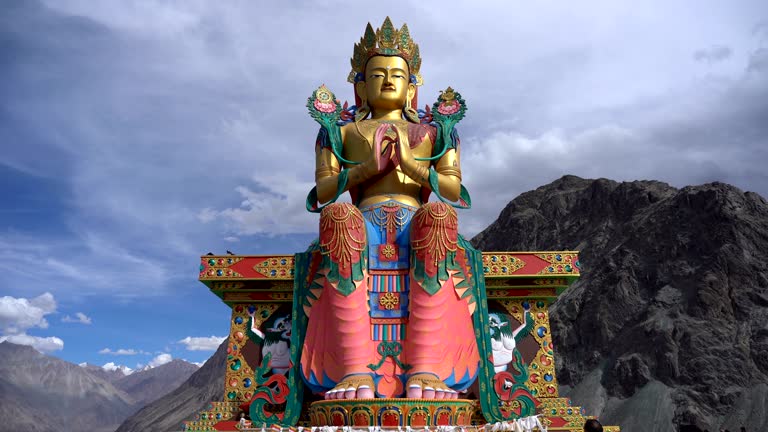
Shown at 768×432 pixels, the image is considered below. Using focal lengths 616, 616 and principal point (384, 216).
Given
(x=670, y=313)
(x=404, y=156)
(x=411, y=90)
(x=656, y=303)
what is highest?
(x=656, y=303)

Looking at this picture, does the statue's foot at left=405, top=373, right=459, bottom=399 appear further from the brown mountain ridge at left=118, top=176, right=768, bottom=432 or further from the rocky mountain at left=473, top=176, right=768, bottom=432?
the rocky mountain at left=473, top=176, right=768, bottom=432

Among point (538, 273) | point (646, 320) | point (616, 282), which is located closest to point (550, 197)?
point (616, 282)

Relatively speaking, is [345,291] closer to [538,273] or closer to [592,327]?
[538,273]

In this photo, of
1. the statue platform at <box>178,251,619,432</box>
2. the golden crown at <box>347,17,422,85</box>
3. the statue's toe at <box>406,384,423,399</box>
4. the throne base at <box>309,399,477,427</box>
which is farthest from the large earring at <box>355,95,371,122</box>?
the throne base at <box>309,399,477,427</box>

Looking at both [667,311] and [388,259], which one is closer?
[388,259]

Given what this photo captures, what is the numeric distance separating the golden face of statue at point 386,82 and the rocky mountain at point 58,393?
138 meters

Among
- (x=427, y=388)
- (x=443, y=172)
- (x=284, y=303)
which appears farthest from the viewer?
(x=284, y=303)

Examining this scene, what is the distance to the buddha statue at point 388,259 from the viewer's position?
22.1 ft

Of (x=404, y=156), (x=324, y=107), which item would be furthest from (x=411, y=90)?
(x=404, y=156)

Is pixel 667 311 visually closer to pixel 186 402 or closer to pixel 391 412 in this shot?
pixel 391 412

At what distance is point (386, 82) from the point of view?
8.95 meters

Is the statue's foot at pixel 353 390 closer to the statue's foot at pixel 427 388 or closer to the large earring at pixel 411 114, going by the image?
the statue's foot at pixel 427 388

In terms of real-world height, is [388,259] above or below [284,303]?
above

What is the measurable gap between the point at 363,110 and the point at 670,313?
40201mm
